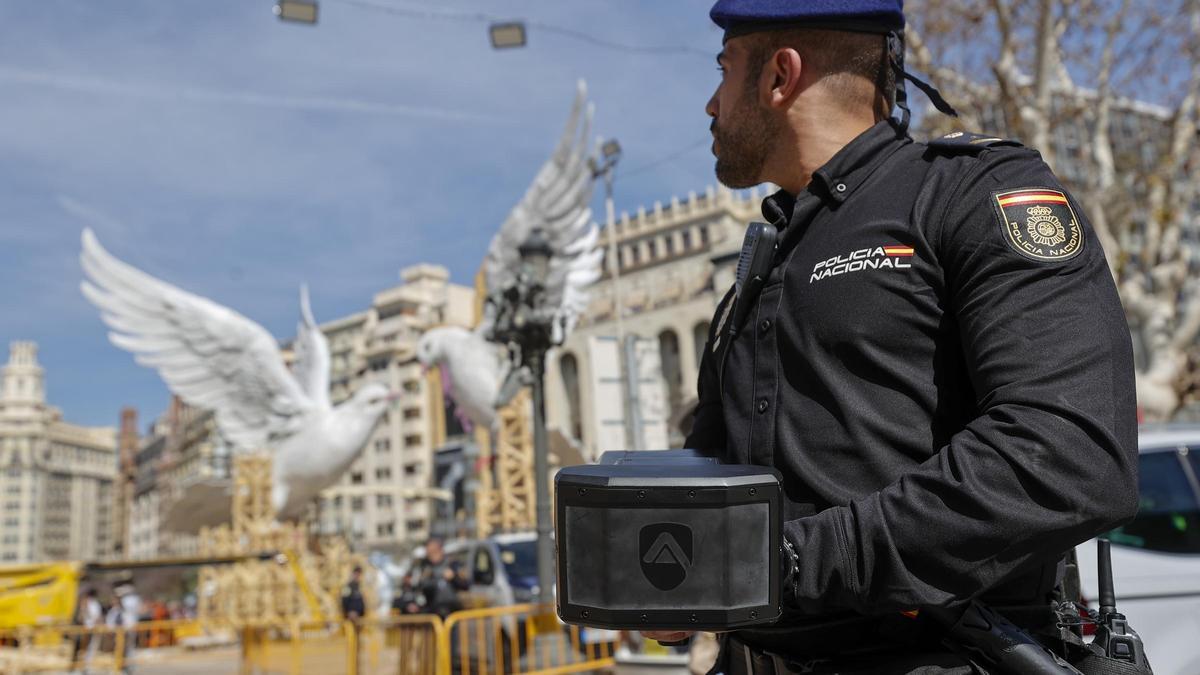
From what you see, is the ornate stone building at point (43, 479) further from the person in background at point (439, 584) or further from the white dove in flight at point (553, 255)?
the person in background at point (439, 584)

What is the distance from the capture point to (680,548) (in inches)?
47.9

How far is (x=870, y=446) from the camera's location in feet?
4.77

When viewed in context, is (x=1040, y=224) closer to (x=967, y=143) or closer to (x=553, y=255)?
(x=967, y=143)

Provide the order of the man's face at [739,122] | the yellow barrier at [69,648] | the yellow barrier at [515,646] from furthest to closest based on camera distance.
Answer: the yellow barrier at [69,648] < the yellow barrier at [515,646] < the man's face at [739,122]

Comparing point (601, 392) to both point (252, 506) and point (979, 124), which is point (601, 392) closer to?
point (979, 124)

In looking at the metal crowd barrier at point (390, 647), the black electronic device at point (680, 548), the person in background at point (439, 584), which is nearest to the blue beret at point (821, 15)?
the black electronic device at point (680, 548)

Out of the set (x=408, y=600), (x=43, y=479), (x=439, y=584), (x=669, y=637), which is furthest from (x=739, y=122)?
(x=43, y=479)

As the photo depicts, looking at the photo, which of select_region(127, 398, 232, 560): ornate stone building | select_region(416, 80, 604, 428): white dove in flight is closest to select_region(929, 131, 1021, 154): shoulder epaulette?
select_region(416, 80, 604, 428): white dove in flight

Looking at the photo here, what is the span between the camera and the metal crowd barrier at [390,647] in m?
8.84

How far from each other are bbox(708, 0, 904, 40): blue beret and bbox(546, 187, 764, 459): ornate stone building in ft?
162

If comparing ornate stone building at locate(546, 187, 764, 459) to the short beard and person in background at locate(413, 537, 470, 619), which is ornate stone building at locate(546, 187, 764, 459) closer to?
person in background at locate(413, 537, 470, 619)

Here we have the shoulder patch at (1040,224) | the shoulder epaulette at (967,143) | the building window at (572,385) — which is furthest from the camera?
the building window at (572,385)

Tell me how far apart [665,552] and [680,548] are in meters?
0.02

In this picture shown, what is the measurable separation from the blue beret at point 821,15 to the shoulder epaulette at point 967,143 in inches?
8.6
